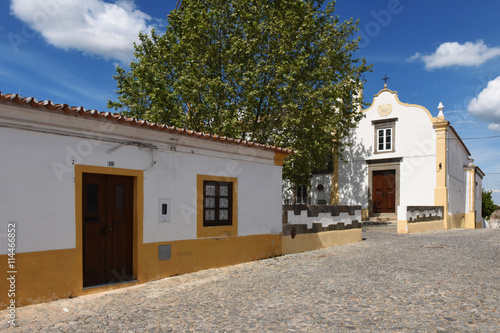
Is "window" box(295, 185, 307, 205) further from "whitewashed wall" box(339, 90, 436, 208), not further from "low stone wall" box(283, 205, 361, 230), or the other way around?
"low stone wall" box(283, 205, 361, 230)

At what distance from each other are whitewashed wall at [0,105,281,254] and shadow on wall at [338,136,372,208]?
514 inches

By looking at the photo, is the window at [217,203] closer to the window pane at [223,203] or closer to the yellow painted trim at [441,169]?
the window pane at [223,203]

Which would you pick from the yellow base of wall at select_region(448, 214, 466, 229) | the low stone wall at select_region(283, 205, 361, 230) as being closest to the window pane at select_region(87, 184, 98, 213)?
the low stone wall at select_region(283, 205, 361, 230)

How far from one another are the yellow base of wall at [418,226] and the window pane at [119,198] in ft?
41.8

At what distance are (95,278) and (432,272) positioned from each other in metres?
6.28

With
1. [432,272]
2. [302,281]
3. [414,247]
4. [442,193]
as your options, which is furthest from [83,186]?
[442,193]

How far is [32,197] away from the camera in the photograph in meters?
5.61

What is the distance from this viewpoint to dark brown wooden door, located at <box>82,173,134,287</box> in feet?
21.1

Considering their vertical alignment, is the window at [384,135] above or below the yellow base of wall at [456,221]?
above

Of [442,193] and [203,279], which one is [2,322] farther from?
[442,193]

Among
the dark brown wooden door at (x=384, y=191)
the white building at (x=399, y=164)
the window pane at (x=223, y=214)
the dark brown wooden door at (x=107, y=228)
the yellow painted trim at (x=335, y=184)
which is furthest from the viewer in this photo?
the yellow painted trim at (x=335, y=184)

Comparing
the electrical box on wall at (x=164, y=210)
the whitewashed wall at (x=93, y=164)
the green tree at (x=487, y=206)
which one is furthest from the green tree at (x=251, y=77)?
the green tree at (x=487, y=206)

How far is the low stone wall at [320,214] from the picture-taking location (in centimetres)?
1038

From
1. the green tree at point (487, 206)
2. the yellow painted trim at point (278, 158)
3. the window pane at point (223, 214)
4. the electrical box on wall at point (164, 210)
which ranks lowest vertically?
the green tree at point (487, 206)
